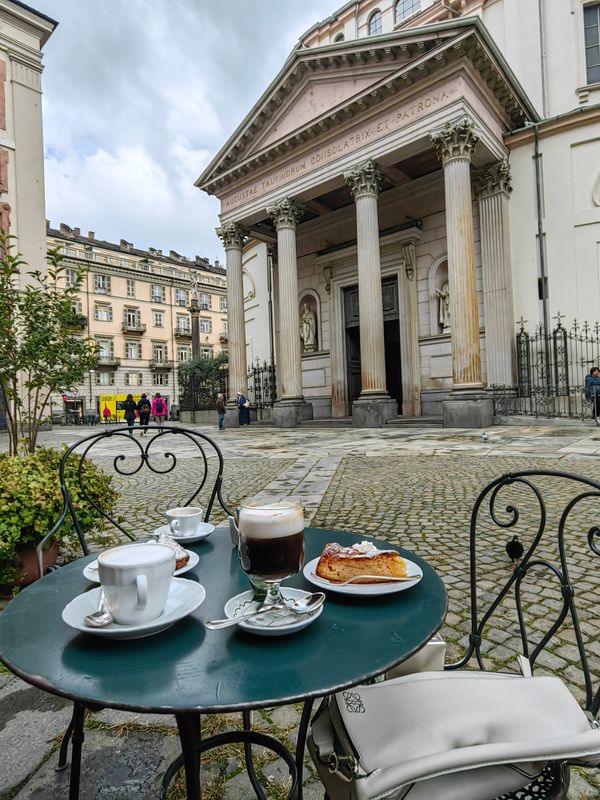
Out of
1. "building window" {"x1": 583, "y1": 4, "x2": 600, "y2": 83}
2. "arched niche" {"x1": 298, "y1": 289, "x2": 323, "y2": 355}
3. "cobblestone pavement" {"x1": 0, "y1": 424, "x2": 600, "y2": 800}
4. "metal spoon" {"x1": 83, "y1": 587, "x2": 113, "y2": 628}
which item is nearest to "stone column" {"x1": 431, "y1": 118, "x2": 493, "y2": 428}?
"cobblestone pavement" {"x1": 0, "y1": 424, "x2": 600, "y2": 800}

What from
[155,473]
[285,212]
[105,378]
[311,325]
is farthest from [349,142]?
[105,378]

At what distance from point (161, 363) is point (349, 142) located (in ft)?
132

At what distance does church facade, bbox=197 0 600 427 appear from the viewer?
13008 mm

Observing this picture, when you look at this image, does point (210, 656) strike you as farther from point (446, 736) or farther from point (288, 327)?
point (288, 327)

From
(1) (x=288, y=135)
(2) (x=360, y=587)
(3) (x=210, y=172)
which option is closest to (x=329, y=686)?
(2) (x=360, y=587)

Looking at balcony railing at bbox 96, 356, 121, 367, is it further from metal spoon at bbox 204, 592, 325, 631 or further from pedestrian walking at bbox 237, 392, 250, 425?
metal spoon at bbox 204, 592, 325, 631

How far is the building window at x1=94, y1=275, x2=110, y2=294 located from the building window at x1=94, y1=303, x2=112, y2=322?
4.57 ft

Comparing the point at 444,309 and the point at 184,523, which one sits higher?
the point at 444,309

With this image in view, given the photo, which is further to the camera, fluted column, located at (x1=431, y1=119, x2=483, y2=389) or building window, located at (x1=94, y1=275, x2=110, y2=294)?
building window, located at (x1=94, y1=275, x2=110, y2=294)

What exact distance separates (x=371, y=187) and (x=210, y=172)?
769 centimetres

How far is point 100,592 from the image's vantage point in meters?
1.13

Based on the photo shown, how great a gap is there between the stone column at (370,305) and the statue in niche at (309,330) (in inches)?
221

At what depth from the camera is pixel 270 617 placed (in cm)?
100

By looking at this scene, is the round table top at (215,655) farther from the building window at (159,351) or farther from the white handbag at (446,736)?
the building window at (159,351)
